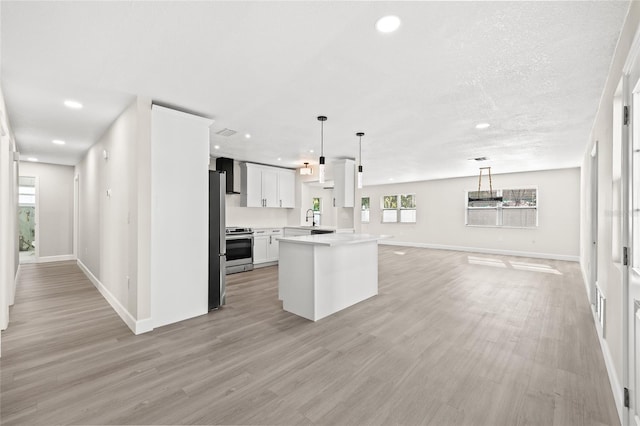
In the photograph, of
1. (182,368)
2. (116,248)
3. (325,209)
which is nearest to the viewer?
(182,368)

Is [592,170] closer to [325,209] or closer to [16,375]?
[16,375]

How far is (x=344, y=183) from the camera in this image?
6340 millimetres

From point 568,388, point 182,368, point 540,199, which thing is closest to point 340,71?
point 182,368

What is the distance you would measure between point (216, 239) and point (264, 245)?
274 centimetres

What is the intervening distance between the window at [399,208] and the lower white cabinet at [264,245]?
609 centimetres

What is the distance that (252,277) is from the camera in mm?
5629

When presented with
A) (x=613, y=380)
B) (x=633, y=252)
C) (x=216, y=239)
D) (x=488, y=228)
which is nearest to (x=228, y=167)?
(x=216, y=239)

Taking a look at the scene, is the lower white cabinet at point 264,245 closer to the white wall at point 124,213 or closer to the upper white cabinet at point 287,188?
the upper white cabinet at point 287,188

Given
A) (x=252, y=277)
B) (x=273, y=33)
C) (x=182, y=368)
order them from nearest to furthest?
(x=273, y=33)
(x=182, y=368)
(x=252, y=277)

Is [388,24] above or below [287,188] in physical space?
above

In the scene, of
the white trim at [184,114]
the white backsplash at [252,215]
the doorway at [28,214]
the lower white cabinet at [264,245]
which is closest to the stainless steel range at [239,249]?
the lower white cabinet at [264,245]

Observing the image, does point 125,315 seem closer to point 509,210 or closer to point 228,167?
point 228,167

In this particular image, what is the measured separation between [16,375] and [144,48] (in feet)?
9.01

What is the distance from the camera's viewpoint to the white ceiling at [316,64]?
1.83 metres
